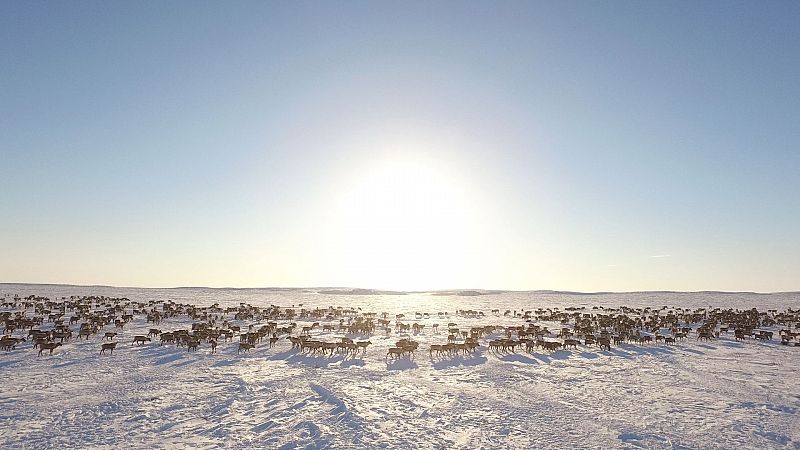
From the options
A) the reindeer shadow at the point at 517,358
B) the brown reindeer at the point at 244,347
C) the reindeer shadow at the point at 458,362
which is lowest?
the reindeer shadow at the point at 458,362

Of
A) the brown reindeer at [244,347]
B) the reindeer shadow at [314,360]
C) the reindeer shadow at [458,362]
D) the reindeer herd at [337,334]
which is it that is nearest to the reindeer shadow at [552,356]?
the reindeer herd at [337,334]

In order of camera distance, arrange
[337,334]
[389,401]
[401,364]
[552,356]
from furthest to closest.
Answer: [337,334] → [552,356] → [401,364] → [389,401]

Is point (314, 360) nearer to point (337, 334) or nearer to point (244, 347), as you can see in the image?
point (244, 347)

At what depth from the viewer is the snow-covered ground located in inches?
512

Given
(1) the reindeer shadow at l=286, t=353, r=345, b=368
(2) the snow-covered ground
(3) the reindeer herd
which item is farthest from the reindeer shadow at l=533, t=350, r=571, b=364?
(1) the reindeer shadow at l=286, t=353, r=345, b=368

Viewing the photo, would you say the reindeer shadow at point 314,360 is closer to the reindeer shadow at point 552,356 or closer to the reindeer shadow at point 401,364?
the reindeer shadow at point 401,364

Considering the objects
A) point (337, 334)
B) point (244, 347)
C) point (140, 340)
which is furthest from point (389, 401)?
point (140, 340)

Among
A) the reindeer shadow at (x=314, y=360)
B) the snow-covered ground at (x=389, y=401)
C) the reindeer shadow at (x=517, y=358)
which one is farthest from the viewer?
the reindeer shadow at (x=517, y=358)

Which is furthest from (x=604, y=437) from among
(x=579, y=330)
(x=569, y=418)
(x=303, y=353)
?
(x=579, y=330)

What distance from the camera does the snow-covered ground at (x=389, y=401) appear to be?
42.7 feet

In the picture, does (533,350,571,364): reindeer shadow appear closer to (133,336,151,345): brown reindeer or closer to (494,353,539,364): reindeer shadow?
(494,353,539,364): reindeer shadow

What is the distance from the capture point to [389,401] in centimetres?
1677

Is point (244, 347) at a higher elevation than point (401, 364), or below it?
higher

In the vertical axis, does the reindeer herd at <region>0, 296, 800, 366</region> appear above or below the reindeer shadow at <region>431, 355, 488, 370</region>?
above
